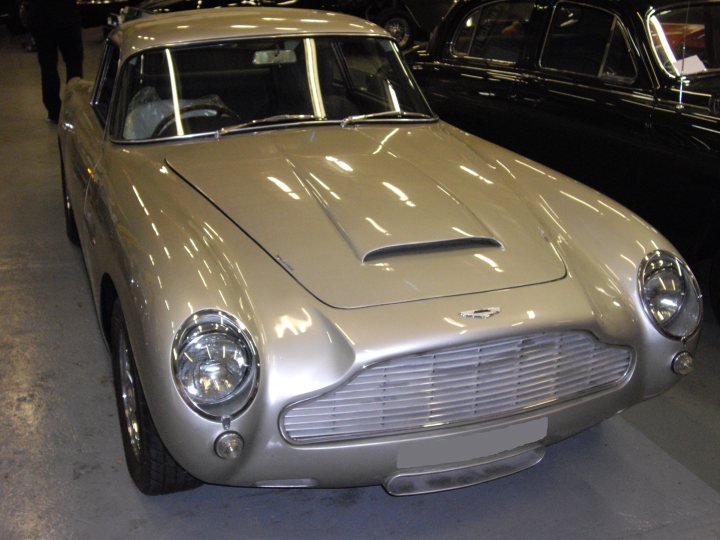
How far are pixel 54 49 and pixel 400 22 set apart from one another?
5.06 metres

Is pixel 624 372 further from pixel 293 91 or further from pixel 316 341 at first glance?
pixel 293 91

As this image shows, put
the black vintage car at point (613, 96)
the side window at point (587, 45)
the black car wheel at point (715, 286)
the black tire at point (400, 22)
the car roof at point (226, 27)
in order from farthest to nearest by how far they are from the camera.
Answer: the black tire at point (400, 22)
the side window at point (587, 45)
the black vintage car at point (613, 96)
the black car wheel at point (715, 286)
the car roof at point (226, 27)

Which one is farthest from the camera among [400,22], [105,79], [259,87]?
[400,22]

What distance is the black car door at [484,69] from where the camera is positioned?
5.04 meters

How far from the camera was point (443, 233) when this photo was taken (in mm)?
2732

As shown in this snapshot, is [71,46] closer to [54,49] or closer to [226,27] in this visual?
[54,49]

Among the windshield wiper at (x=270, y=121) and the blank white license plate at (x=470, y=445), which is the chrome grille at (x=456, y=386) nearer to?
the blank white license plate at (x=470, y=445)

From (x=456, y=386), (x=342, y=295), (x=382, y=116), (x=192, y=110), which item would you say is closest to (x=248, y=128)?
(x=192, y=110)

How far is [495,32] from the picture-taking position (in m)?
5.26

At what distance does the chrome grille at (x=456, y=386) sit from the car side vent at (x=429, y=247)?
397mm

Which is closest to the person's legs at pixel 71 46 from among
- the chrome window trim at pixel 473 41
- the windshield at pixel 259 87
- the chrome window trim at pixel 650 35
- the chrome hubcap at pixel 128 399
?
the chrome window trim at pixel 473 41

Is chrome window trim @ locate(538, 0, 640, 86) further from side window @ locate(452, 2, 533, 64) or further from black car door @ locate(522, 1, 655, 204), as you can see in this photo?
side window @ locate(452, 2, 533, 64)

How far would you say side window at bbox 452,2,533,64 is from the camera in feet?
16.7

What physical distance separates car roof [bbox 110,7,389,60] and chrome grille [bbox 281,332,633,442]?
191 centimetres
